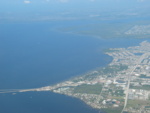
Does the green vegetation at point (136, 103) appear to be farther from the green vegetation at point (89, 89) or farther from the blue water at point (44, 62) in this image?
the green vegetation at point (89, 89)

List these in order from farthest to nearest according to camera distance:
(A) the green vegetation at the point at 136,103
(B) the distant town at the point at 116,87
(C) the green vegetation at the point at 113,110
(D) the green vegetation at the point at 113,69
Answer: (D) the green vegetation at the point at 113,69, (B) the distant town at the point at 116,87, (A) the green vegetation at the point at 136,103, (C) the green vegetation at the point at 113,110

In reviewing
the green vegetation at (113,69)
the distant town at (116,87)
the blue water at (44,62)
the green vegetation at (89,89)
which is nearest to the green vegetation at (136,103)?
the distant town at (116,87)

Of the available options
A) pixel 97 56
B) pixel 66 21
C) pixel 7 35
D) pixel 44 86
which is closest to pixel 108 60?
pixel 97 56

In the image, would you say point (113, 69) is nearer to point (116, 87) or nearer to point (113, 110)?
point (116, 87)

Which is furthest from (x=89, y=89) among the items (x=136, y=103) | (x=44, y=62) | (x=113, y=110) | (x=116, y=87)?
(x=44, y=62)

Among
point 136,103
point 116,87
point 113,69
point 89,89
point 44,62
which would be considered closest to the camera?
point 136,103

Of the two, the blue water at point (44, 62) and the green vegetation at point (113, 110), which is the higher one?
the blue water at point (44, 62)


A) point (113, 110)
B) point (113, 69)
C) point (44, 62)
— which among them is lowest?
point (113, 110)

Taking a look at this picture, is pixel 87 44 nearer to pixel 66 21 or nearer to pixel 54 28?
pixel 54 28
